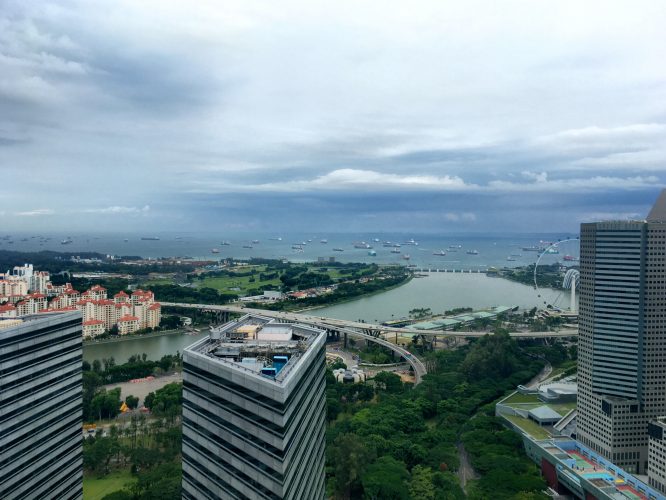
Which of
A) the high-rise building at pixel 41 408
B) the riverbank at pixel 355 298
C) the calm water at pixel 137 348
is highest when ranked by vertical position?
the high-rise building at pixel 41 408

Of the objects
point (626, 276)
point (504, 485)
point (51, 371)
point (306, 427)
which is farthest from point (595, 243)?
point (51, 371)

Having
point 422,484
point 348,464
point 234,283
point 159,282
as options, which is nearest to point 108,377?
point 348,464

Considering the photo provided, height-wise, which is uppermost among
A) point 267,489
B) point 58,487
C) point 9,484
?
point 267,489

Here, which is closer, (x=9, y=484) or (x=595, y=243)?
(x=9, y=484)

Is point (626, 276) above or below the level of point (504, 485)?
above

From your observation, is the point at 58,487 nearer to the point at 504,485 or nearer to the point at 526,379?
the point at 504,485

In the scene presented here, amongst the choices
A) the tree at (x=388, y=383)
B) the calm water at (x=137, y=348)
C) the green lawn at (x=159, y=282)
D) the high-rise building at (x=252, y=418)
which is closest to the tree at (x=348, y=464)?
the high-rise building at (x=252, y=418)

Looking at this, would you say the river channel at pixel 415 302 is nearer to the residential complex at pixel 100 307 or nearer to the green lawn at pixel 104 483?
the residential complex at pixel 100 307
